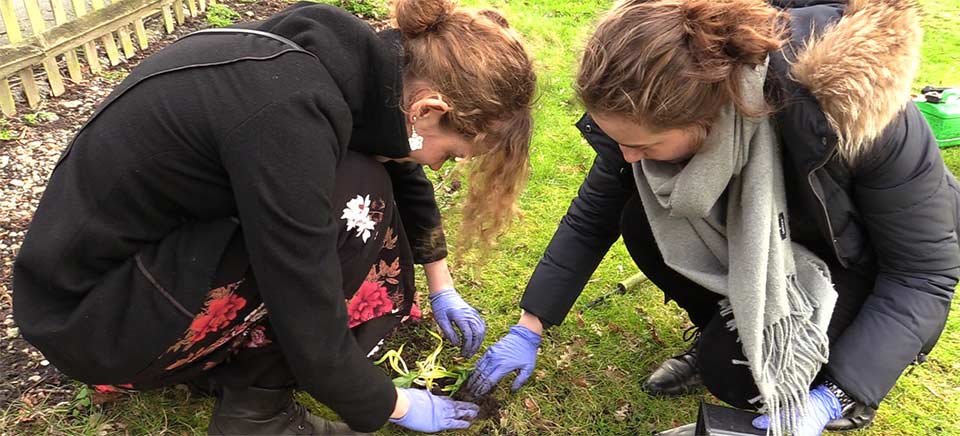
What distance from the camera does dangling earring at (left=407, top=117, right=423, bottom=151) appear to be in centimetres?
162

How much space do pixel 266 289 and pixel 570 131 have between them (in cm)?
253

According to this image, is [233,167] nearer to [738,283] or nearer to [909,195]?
[738,283]

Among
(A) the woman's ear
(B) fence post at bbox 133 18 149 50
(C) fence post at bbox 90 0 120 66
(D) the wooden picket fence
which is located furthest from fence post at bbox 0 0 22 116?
(A) the woman's ear

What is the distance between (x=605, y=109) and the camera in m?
1.55

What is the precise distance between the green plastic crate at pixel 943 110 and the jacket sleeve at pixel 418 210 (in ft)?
8.62

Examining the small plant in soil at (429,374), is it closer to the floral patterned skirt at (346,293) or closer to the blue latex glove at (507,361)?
the blue latex glove at (507,361)

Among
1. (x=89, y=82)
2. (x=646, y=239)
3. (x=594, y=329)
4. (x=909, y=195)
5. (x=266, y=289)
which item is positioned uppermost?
(x=909, y=195)

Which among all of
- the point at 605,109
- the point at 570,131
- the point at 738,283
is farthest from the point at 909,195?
the point at 570,131

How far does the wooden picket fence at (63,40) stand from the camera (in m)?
3.10

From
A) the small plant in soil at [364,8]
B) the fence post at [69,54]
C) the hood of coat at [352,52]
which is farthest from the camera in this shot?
the small plant in soil at [364,8]

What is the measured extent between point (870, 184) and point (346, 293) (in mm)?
1266

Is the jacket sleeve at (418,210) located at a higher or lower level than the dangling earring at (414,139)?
lower

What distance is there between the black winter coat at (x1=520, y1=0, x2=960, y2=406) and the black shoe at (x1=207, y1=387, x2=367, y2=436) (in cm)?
111

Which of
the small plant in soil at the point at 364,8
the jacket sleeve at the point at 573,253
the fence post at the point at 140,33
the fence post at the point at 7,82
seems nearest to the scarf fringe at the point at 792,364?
the jacket sleeve at the point at 573,253
